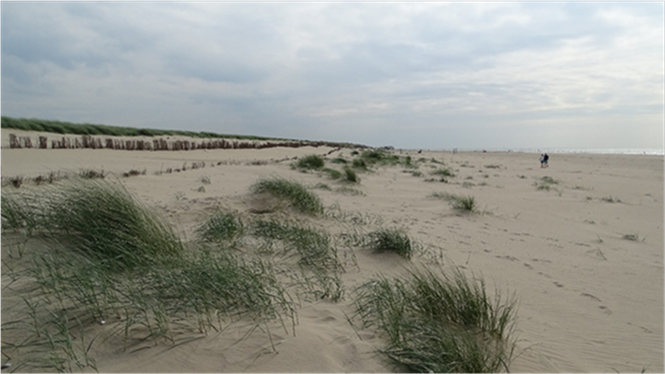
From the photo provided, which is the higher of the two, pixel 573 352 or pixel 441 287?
pixel 441 287

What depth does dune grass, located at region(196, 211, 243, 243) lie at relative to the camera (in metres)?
4.42

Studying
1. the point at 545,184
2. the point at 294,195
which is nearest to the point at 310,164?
the point at 294,195

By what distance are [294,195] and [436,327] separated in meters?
4.55

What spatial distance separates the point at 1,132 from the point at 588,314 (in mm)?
25639

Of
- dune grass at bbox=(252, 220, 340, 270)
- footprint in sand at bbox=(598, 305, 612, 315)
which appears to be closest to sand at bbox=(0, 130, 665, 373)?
footprint in sand at bbox=(598, 305, 612, 315)

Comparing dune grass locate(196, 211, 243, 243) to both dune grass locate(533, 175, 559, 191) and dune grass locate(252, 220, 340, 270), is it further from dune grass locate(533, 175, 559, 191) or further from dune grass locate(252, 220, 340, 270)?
dune grass locate(533, 175, 559, 191)

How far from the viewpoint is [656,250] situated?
615 cm

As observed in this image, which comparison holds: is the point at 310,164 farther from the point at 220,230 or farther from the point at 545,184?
the point at 220,230

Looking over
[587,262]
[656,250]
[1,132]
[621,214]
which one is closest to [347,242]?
[587,262]

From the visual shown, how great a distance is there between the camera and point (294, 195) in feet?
22.1

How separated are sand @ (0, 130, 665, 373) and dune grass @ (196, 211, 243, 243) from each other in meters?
0.37

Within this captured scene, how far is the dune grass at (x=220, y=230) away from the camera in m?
4.42

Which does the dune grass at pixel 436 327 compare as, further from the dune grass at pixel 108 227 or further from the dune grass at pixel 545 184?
the dune grass at pixel 545 184

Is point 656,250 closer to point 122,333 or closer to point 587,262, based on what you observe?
point 587,262
